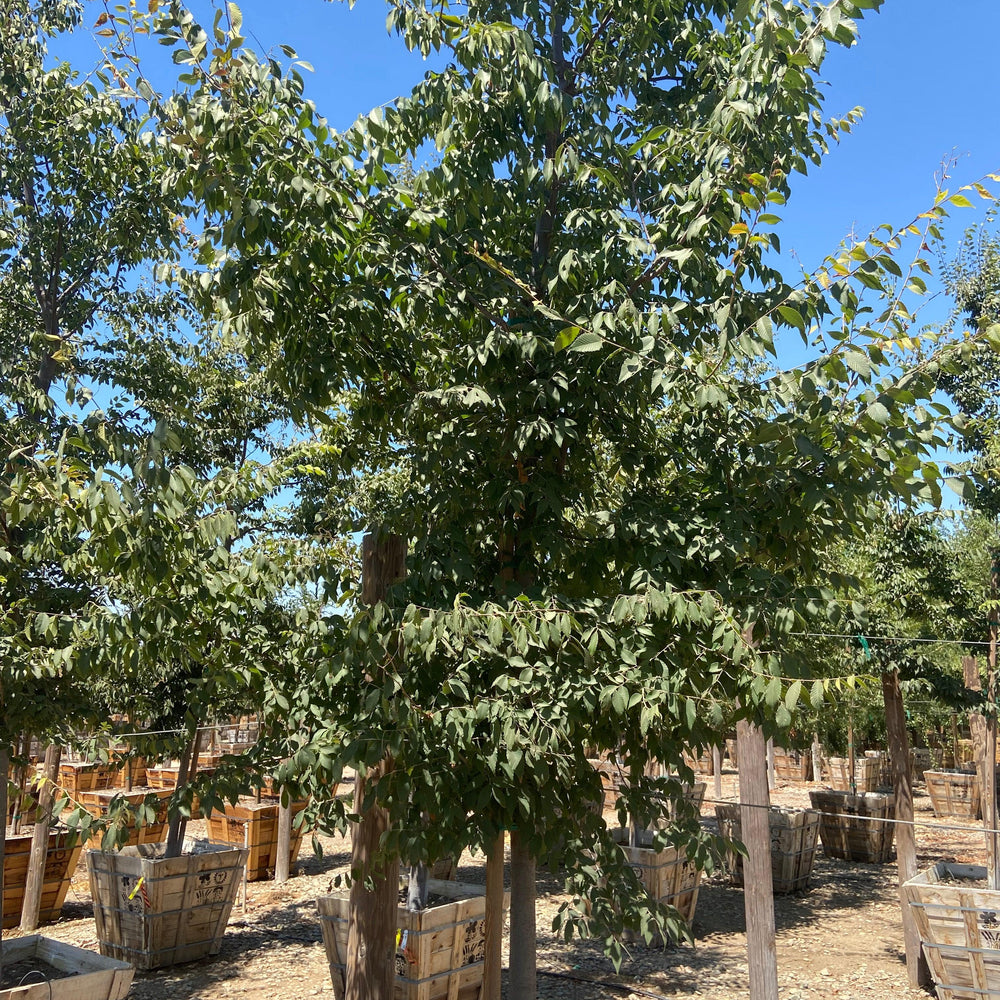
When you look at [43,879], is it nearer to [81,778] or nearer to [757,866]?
[757,866]

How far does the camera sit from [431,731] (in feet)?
10.1

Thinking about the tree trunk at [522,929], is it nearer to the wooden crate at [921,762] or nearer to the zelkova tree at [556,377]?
the zelkova tree at [556,377]

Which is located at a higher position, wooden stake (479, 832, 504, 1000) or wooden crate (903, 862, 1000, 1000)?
wooden stake (479, 832, 504, 1000)

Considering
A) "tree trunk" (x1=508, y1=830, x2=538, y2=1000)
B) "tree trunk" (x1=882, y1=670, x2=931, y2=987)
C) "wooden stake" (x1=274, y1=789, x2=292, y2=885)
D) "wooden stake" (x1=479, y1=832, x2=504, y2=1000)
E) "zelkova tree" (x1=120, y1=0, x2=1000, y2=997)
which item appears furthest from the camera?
"wooden stake" (x1=274, y1=789, x2=292, y2=885)

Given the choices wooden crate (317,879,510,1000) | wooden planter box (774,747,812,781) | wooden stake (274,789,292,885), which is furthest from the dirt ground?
wooden planter box (774,747,812,781)

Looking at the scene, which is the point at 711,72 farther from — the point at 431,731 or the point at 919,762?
the point at 919,762

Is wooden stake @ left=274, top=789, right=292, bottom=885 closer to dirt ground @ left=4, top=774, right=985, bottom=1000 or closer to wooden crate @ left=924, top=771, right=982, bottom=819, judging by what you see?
dirt ground @ left=4, top=774, right=985, bottom=1000

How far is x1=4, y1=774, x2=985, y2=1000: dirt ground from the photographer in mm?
7758

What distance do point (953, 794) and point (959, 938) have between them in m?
13.3

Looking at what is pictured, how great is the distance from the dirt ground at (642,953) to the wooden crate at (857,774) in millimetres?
10360

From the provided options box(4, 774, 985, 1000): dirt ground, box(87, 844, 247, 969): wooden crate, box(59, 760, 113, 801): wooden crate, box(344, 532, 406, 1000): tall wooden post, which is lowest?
box(4, 774, 985, 1000): dirt ground

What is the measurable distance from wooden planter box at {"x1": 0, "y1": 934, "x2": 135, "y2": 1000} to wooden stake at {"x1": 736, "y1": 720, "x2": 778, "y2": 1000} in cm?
453

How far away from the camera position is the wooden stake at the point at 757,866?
6582 mm

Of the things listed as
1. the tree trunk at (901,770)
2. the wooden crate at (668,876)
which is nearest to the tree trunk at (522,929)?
the wooden crate at (668,876)
